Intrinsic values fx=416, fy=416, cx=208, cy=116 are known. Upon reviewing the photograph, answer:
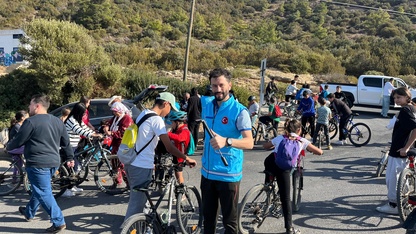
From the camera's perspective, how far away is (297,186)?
6391mm

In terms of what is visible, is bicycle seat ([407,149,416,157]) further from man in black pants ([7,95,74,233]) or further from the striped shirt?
the striped shirt

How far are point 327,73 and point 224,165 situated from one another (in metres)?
30.1

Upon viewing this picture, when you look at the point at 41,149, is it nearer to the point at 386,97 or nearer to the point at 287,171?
the point at 287,171

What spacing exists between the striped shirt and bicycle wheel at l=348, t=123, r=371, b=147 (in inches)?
320

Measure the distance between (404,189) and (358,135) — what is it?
6.58 m

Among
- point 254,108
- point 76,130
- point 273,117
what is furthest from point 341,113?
point 76,130

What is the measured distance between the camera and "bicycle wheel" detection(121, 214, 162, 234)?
13.6 feet

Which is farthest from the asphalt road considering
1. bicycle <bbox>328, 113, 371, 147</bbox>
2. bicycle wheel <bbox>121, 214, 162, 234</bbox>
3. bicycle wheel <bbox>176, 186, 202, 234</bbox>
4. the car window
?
the car window

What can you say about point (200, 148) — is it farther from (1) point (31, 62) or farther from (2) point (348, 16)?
(2) point (348, 16)

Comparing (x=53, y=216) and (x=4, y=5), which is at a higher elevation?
(x=4, y=5)

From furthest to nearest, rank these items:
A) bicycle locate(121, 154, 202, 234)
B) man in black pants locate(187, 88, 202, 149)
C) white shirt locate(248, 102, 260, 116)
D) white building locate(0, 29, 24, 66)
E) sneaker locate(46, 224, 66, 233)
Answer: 1. white building locate(0, 29, 24, 66)
2. white shirt locate(248, 102, 260, 116)
3. man in black pants locate(187, 88, 202, 149)
4. sneaker locate(46, 224, 66, 233)
5. bicycle locate(121, 154, 202, 234)

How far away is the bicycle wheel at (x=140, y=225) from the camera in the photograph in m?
4.13

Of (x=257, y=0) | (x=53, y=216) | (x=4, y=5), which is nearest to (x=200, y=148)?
(x=53, y=216)

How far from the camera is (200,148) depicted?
12.3m
